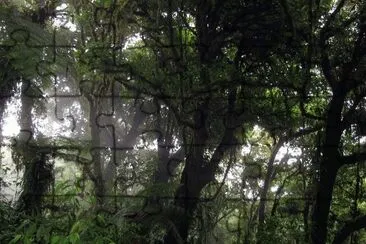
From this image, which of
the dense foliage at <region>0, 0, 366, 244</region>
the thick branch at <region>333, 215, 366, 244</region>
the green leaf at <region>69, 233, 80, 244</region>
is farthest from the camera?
the thick branch at <region>333, 215, 366, 244</region>

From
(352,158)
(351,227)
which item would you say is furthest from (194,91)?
(351,227)

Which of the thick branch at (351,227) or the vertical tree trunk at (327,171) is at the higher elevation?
the vertical tree trunk at (327,171)

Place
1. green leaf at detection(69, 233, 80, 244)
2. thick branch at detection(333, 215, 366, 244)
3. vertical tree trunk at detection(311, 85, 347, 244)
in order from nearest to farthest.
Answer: green leaf at detection(69, 233, 80, 244)
vertical tree trunk at detection(311, 85, 347, 244)
thick branch at detection(333, 215, 366, 244)

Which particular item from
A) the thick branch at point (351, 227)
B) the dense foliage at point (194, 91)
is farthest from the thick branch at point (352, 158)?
the thick branch at point (351, 227)

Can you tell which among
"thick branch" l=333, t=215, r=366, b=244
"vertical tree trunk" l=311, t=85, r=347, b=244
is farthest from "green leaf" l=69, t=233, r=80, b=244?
"thick branch" l=333, t=215, r=366, b=244

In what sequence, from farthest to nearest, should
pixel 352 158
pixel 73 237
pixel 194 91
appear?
pixel 352 158 → pixel 194 91 → pixel 73 237

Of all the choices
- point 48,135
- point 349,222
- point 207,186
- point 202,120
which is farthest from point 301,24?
point 48,135

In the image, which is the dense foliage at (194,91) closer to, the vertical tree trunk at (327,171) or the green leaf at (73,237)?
the vertical tree trunk at (327,171)

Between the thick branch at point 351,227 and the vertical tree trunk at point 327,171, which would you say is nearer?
the vertical tree trunk at point 327,171

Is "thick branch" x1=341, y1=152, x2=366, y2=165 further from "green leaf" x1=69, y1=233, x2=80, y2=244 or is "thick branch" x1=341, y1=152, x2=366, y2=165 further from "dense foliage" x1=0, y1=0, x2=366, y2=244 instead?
"green leaf" x1=69, y1=233, x2=80, y2=244

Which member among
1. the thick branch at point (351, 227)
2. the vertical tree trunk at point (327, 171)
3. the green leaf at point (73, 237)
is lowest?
the green leaf at point (73, 237)

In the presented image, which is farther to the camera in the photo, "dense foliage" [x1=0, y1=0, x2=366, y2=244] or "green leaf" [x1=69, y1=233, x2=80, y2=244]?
"dense foliage" [x1=0, y1=0, x2=366, y2=244]

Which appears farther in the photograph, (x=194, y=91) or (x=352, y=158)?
(x=352, y=158)

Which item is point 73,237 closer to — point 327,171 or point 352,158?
point 327,171
